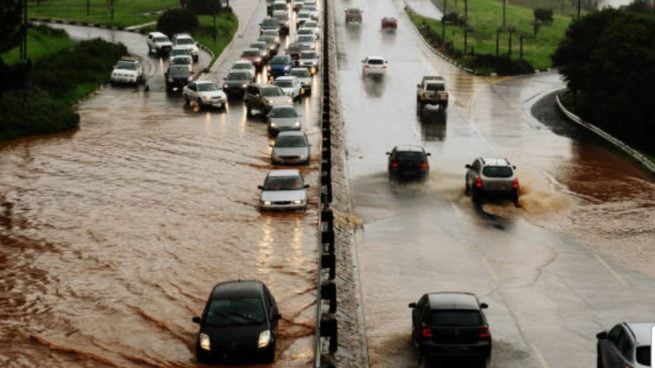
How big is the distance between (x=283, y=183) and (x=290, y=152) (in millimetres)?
7856

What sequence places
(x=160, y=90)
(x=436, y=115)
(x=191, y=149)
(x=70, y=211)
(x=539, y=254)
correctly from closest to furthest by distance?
(x=539, y=254) → (x=70, y=211) → (x=191, y=149) → (x=436, y=115) → (x=160, y=90)

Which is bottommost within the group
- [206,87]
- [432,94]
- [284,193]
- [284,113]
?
[284,193]

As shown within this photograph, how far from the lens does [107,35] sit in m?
99.4

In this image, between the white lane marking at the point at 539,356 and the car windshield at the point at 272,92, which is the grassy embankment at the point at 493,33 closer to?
the car windshield at the point at 272,92

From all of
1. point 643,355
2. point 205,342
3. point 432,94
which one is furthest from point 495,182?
point 432,94

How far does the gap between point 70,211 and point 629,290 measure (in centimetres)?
2021

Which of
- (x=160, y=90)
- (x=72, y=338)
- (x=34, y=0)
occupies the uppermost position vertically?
(x=34, y=0)

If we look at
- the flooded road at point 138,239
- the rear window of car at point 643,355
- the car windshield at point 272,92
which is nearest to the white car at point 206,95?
the flooded road at point 138,239

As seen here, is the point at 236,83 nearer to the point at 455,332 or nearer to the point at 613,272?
the point at 613,272

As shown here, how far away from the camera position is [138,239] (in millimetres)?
35875

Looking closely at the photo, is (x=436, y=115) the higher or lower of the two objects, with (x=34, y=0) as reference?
lower

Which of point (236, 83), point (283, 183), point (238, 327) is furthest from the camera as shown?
point (236, 83)

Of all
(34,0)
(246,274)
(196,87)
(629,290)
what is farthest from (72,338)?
(34,0)

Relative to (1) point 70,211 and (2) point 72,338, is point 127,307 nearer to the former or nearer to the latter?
(2) point 72,338
